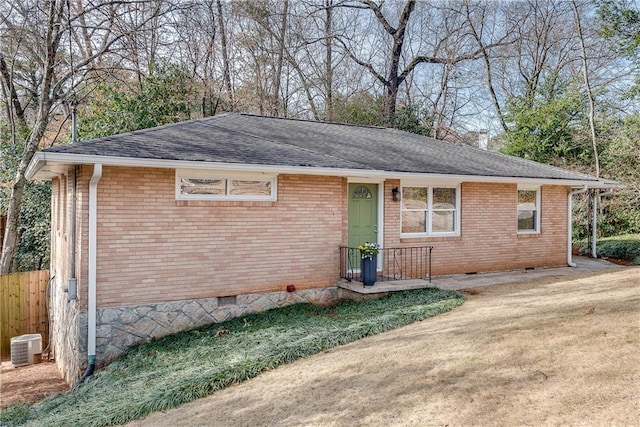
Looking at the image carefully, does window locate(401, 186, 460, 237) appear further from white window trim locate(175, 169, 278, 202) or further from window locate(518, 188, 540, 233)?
white window trim locate(175, 169, 278, 202)

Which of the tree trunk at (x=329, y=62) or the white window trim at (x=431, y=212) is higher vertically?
the tree trunk at (x=329, y=62)

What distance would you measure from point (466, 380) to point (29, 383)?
319 inches

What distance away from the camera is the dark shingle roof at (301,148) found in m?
7.75

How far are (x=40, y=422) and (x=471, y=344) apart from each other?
17.7ft

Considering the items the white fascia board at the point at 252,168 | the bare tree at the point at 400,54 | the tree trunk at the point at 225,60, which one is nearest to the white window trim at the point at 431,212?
the white fascia board at the point at 252,168

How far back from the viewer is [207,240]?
325 inches

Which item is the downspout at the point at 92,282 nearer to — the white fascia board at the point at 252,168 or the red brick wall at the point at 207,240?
the red brick wall at the point at 207,240

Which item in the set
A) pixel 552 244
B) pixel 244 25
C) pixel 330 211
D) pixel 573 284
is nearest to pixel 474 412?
pixel 330 211

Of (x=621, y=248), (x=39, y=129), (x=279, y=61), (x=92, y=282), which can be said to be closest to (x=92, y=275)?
(x=92, y=282)

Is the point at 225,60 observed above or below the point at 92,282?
above

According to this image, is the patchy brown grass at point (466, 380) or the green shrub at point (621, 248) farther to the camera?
the green shrub at point (621, 248)

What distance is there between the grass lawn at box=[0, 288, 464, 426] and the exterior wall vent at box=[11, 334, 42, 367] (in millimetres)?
3399

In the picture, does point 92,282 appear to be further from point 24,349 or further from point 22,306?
point 22,306

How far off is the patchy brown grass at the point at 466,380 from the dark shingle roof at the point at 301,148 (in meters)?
3.98
